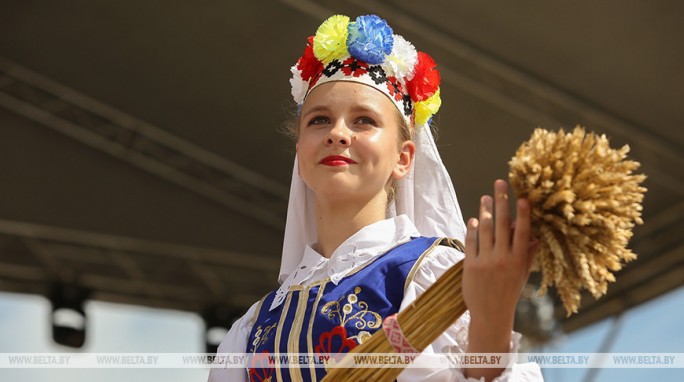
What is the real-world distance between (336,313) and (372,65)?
0.64m

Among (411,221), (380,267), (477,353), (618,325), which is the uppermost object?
(618,325)

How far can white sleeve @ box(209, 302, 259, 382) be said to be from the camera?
2.21 m

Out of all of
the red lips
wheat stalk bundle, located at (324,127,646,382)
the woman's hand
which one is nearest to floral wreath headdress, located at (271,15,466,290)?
the red lips

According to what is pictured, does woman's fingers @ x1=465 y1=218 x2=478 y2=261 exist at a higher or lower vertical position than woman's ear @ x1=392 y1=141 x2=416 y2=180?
lower

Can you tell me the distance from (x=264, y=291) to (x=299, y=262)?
16.7 feet

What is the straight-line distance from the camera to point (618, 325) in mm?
6801

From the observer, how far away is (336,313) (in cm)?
198

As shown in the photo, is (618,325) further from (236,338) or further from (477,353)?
(477,353)

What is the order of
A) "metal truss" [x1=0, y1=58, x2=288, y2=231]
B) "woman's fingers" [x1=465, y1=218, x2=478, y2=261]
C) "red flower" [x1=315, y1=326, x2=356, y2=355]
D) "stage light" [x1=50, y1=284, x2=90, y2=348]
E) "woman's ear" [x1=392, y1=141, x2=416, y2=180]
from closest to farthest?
"woman's fingers" [x1=465, y1=218, x2=478, y2=261], "red flower" [x1=315, y1=326, x2=356, y2=355], "woman's ear" [x1=392, y1=141, x2=416, y2=180], "metal truss" [x1=0, y1=58, x2=288, y2=231], "stage light" [x1=50, y1=284, x2=90, y2=348]

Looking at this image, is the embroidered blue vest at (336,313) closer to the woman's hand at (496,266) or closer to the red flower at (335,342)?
the red flower at (335,342)

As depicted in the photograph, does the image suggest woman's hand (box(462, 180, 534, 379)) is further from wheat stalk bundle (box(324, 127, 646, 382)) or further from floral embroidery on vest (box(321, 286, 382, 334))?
floral embroidery on vest (box(321, 286, 382, 334))

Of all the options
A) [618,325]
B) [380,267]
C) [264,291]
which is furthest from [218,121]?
[380,267]

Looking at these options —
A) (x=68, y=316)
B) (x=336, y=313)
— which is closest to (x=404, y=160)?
(x=336, y=313)

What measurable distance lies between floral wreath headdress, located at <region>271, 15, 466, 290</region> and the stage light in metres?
4.73
